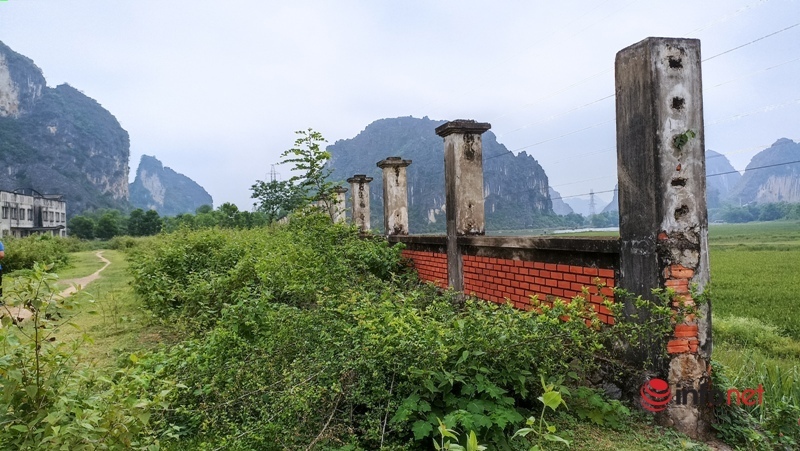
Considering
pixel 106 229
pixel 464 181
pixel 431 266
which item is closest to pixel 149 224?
pixel 106 229

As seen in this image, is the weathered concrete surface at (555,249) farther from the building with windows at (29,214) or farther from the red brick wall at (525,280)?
the building with windows at (29,214)

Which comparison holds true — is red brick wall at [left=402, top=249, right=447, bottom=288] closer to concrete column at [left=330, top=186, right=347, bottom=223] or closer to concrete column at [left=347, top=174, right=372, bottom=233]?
concrete column at [left=330, top=186, right=347, bottom=223]

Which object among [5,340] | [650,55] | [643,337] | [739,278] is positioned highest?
[650,55]

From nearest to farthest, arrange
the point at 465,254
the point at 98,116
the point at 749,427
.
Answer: the point at 749,427 → the point at 465,254 → the point at 98,116

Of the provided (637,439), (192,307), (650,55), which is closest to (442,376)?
(637,439)

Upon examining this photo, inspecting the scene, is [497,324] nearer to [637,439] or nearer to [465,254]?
[637,439]

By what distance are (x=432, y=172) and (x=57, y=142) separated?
85.6 metres

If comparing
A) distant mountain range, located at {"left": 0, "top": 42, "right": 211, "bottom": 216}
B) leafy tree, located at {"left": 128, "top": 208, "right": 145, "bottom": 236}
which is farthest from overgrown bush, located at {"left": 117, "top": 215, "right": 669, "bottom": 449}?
distant mountain range, located at {"left": 0, "top": 42, "right": 211, "bottom": 216}

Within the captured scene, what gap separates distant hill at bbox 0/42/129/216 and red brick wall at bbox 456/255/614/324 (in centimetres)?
10102

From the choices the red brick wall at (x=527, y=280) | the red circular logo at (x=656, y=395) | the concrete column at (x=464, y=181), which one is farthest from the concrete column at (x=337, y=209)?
the red circular logo at (x=656, y=395)

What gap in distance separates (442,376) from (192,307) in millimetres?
4698

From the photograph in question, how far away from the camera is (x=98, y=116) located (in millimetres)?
135250

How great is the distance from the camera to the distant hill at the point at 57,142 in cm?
9044

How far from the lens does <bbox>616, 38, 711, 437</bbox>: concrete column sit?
10.6ft
